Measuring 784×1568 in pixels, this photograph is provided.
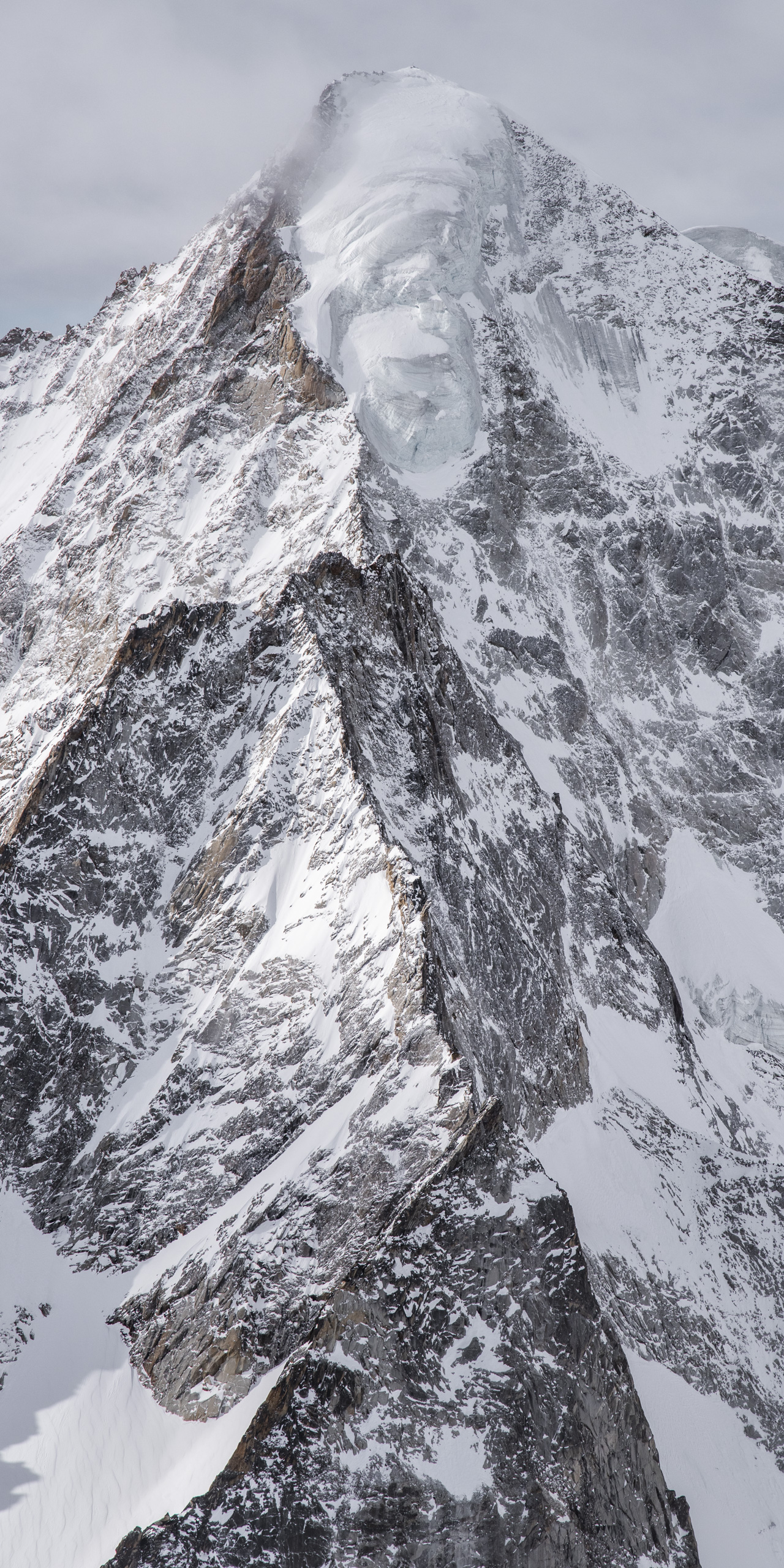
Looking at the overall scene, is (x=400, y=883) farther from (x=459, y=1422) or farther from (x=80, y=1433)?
(x=80, y=1433)

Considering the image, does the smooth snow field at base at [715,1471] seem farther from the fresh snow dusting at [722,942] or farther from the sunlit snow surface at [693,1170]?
the fresh snow dusting at [722,942]

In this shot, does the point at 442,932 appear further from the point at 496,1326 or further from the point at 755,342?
the point at 755,342

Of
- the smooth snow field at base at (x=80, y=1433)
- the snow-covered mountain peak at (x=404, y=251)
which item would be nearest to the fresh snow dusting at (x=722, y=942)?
the snow-covered mountain peak at (x=404, y=251)

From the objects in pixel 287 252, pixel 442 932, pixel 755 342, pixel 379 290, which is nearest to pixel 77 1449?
pixel 442 932

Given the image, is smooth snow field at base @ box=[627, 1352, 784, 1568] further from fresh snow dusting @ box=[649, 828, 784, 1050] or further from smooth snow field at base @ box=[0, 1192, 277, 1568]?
fresh snow dusting @ box=[649, 828, 784, 1050]

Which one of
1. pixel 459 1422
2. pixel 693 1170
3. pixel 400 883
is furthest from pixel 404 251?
pixel 459 1422

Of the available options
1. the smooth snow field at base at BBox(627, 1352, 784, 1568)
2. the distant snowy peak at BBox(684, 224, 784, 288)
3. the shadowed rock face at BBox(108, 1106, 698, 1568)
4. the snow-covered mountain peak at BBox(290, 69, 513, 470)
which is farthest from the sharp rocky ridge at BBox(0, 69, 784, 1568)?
the distant snowy peak at BBox(684, 224, 784, 288)
